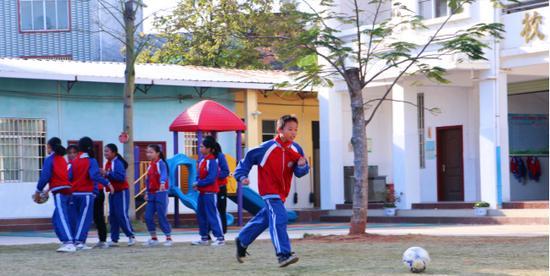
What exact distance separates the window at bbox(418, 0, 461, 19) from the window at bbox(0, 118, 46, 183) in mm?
10221

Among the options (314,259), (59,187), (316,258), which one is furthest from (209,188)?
(314,259)

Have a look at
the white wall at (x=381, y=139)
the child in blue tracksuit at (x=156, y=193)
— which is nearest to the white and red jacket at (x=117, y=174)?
the child in blue tracksuit at (x=156, y=193)

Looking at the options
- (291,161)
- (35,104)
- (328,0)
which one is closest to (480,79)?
(328,0)

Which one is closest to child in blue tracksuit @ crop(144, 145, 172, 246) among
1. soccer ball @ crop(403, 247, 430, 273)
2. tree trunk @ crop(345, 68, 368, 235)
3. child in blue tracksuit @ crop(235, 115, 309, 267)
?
tree trunk @ crop(345, 68, 368, 235)

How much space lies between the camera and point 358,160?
1814cm

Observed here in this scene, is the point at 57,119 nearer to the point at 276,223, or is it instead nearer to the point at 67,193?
the point at 67,193

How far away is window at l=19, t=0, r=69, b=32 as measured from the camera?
43062mm

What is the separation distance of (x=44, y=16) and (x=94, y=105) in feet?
50.5

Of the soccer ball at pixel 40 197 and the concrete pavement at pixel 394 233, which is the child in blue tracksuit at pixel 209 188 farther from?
the concrete pavement at pixel 394 233

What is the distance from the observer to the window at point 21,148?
2722cm

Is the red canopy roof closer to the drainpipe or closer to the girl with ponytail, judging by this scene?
the drainpipe

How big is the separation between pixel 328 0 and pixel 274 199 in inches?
266

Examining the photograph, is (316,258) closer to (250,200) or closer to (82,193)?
(82,193)

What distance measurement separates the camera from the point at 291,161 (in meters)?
12.0
